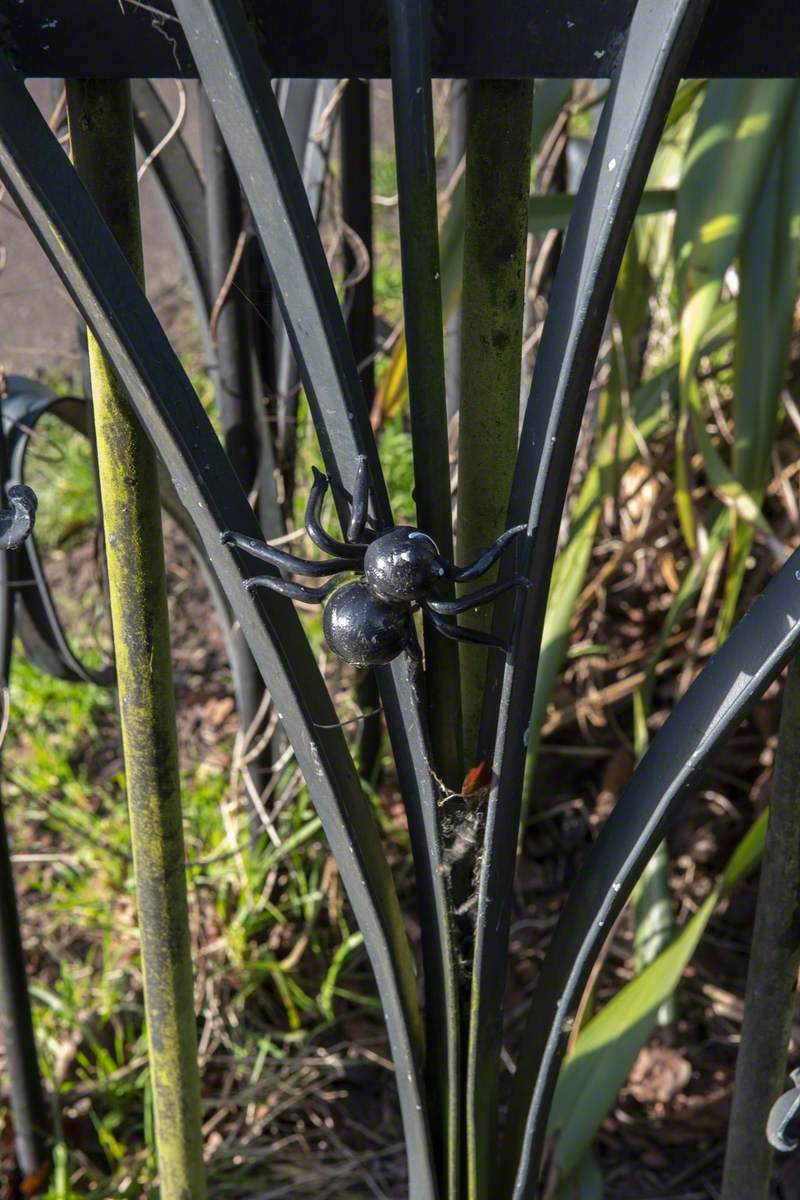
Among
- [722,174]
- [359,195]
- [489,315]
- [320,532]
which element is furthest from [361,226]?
[320,532]

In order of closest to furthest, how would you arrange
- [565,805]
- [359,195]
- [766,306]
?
[766,306] → [359,195] → [565,805]

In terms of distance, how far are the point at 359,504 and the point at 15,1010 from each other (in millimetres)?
736

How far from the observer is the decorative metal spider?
52cm

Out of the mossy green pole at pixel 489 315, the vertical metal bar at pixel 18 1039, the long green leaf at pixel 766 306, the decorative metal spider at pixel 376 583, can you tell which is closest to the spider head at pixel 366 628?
the decorative metal spider at pixel 376 583

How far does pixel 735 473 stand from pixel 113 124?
89 cm

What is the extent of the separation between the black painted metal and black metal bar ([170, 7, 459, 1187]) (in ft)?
0.14

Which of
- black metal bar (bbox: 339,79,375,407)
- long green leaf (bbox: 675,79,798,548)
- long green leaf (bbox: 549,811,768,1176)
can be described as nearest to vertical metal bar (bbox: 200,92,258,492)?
black metal bar (bbox: 339,79,375,407)

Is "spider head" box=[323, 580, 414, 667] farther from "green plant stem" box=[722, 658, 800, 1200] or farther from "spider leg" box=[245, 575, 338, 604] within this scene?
"green plant stem" box=[722, 658, 800, 1200]

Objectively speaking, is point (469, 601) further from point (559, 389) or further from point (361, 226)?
point (361, 226)

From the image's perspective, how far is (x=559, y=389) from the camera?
543mm

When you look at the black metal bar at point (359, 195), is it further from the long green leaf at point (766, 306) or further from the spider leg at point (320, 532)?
the spider leg at point (320, 532)

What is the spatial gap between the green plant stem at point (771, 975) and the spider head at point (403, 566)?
258 millimetres

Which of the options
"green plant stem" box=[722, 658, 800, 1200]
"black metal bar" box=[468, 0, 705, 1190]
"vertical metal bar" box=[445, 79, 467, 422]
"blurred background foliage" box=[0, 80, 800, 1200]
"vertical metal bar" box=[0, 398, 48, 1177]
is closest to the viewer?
"black metal bar" box=[468, 0, 705, 1190]

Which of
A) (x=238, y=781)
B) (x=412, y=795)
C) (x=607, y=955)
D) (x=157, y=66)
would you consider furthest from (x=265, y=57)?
(x=607, y=955)
